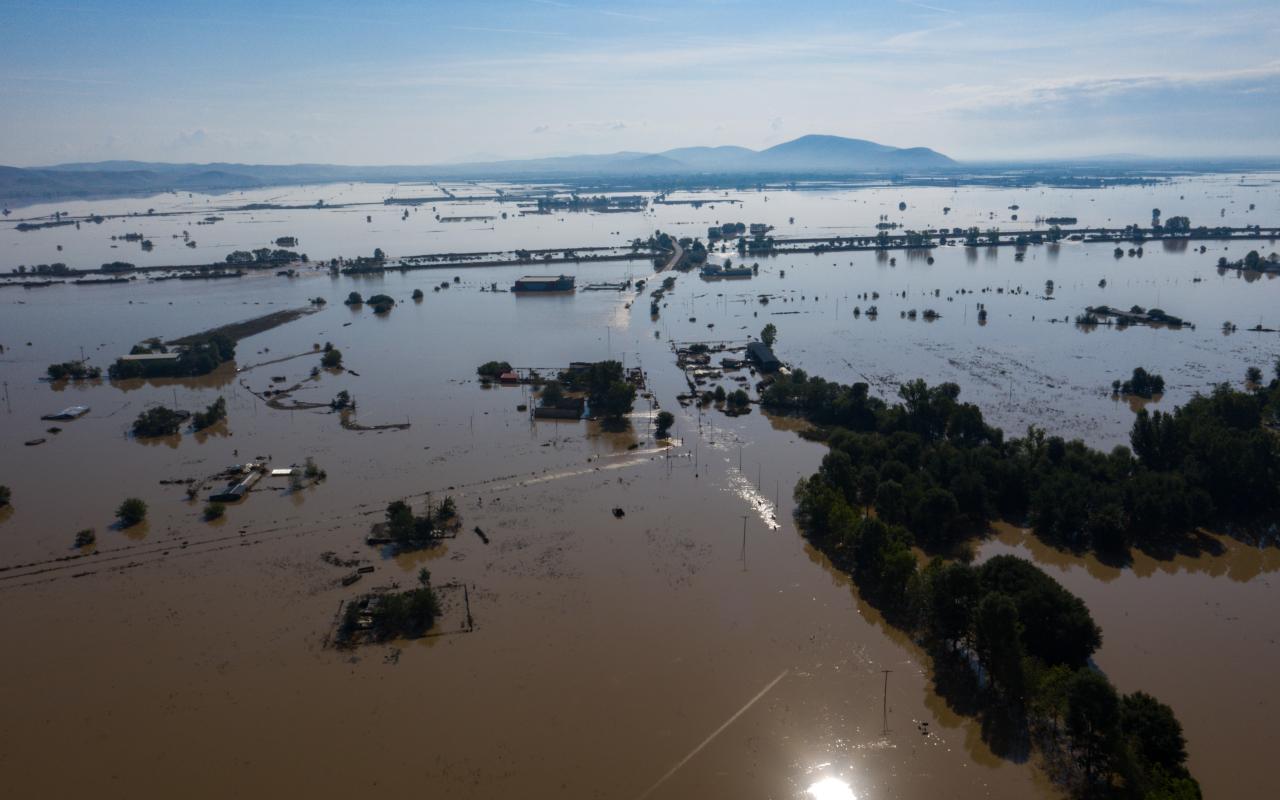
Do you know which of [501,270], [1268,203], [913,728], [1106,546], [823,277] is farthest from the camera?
[1268,203]

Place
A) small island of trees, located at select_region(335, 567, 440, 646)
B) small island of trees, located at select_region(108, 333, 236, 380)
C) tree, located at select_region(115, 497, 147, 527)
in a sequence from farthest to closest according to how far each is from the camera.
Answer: small island of trees, located at select_region(108, 333, 236, 380) → tree, located at select_region(115, 497, 147, 527) → small island of trees, located at select_region(335, 567, 440, 646)

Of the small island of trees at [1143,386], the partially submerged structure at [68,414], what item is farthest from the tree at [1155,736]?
the partially submerged structure at [68,414]

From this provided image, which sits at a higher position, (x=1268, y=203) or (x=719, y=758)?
(x=1268, y=203)

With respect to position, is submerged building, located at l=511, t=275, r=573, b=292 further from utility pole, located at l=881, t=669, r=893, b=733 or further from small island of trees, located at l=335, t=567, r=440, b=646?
utility pole, located at l=881, t=669, r=893, b=733

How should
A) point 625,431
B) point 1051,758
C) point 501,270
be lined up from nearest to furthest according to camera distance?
point 1051,758 → point 625,431 → point 501,270

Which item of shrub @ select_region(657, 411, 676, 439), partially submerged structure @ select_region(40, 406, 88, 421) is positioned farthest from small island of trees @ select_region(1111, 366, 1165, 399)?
partially submerged structure @ select_region(40, 406, 88, 421)

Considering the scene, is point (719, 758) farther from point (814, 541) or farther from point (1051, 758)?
point (814, 541)

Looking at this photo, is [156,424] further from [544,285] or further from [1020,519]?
[544,285]

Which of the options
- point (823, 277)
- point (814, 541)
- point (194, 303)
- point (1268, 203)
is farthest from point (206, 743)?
point (1268, 203)
